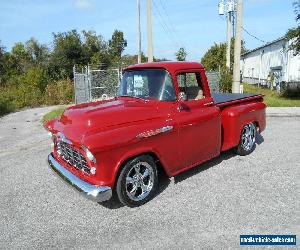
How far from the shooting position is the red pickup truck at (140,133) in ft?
13.7

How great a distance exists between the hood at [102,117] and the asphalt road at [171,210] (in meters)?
1.16

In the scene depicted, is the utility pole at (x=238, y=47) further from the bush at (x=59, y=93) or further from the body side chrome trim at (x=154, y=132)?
the bush at (x=59, y=93)

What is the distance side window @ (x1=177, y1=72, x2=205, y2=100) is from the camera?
547 centimetres

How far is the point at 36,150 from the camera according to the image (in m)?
8.07

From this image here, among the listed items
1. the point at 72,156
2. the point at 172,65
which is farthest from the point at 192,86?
the point at 72,156

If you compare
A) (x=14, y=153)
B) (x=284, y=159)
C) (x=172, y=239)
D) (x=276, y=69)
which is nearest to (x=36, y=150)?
(x=14, y=153)

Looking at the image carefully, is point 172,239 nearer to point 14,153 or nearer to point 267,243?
point 267,243

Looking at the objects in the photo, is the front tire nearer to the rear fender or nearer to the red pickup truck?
the red pickup truck

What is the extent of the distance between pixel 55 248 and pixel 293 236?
2.80 meters

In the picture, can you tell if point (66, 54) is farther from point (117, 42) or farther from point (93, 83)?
point (117, 42)

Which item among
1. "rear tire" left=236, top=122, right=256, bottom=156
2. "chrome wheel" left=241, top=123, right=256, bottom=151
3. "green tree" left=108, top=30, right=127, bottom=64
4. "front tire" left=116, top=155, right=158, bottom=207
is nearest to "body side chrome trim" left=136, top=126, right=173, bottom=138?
"front tire" left=116, top=155, right=158, bottom=207

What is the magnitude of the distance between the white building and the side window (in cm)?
1799

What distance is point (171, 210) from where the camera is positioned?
4500mm

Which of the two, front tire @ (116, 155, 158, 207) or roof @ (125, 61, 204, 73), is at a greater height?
roof @ (125, 61, 204, 73)
